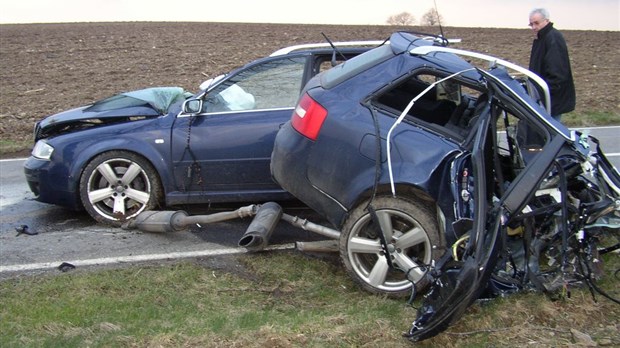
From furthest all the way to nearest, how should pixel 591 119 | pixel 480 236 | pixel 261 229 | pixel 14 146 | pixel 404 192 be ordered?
1. pixel 591 119
2. pixel 14 146
3. pixel 261 229
4. pixel 404 192
5. pixel 480 236

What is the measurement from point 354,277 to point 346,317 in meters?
0.58

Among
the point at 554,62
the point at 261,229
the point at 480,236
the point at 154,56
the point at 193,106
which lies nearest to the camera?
the point at 480,236

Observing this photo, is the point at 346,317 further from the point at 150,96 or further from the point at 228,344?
the point at 150,96

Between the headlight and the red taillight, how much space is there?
2712 millimetres

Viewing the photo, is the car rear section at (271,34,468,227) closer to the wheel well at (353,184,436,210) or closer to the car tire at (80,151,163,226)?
the wheel well at (353,184,436,210)

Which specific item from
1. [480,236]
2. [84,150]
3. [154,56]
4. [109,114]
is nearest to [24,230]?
[84,150]

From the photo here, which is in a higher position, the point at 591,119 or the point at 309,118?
the point at 309,118

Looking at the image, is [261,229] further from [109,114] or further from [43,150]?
[43,150]

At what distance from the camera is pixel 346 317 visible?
4.21 m

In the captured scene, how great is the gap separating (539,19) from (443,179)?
3.33 metres

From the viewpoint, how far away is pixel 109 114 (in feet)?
21.9

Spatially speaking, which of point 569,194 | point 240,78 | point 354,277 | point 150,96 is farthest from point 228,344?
point 150,96

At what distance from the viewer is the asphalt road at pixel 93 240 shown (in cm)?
568

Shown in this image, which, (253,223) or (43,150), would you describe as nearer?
(253,223)
